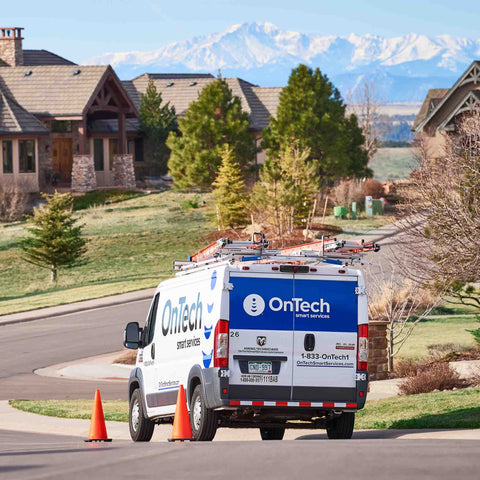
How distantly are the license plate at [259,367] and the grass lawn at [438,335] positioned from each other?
12.3m

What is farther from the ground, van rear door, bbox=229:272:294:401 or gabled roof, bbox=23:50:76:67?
gabled roof, bbox=23:50:76:67

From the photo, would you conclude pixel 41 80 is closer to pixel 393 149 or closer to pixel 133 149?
pixel 133 149

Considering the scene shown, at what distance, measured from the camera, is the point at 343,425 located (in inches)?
555

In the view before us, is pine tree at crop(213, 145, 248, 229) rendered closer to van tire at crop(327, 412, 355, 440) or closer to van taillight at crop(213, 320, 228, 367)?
van tire at crop(327, 412, 355, 440)

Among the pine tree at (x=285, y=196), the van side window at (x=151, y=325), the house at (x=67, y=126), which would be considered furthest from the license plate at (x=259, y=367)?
the house at (x=67, y=126)

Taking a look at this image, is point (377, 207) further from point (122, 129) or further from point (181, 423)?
point (181, 423)

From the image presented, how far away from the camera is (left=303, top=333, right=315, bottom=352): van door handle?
13539 mm

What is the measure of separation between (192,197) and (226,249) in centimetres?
4983

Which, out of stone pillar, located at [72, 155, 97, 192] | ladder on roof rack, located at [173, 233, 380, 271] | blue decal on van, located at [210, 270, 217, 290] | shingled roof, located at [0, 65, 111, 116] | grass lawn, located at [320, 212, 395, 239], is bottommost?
grass lawn, located at [320, 212, 395, 239]

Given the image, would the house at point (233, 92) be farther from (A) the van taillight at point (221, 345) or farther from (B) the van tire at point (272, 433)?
(A) the van taillight at point (221, 345)

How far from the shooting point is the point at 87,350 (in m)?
29.3

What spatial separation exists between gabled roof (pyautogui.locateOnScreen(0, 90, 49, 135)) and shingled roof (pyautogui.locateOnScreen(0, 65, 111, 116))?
785mm

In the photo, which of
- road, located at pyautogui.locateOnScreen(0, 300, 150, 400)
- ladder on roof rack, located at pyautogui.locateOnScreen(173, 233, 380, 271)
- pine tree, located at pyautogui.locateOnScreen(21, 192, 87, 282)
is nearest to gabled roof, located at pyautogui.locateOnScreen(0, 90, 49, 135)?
pine tree, located at pyautogui.locateOnScreen(21, 192, 87, 282)

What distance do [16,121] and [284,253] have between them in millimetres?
52411
